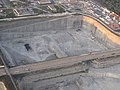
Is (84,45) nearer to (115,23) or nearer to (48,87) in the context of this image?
(115,23)

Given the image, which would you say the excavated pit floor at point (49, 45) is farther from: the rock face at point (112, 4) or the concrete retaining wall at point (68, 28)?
the rock face at point (112, 4)

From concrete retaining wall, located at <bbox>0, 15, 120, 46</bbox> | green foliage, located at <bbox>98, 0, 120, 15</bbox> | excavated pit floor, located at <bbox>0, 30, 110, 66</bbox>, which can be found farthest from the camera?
green foliage, located at <bbox>98, 0, 120, 15</bbox>

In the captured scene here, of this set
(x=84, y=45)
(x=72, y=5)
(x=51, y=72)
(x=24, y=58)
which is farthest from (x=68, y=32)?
(x=51, y=72)

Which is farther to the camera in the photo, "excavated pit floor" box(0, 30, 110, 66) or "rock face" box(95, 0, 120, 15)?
"rock face" box(95, 0, 120, 15)

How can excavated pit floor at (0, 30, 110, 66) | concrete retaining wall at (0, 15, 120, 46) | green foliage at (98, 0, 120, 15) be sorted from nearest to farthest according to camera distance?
1. excavated pit floor at (0, 30, 110, 66)
2. concrete retaining wall at (0, 15, 120, 46)
3. green foliage at (98, 0, 120, 15)

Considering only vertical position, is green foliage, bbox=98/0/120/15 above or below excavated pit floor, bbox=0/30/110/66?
above

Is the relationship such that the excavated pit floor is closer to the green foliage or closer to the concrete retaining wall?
the concrete retaining wall

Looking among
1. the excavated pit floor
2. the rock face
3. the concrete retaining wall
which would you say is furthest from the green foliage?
the excavated pit floor

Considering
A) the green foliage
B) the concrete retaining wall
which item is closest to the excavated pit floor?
the concrete retaining wall

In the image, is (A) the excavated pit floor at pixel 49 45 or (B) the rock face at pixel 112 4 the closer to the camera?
(A) the excavated pit floor at pixel 49 45

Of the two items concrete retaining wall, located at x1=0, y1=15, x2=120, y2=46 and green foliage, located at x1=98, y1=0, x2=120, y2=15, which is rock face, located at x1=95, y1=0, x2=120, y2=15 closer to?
green foliage, located at x1=98, y1=0, x2=120, y2=15

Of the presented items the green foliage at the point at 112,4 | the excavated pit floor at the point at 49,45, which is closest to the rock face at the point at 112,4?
the green foliage at the point at 112,4

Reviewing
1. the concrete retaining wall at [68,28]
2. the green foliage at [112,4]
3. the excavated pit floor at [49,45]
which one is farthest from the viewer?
the green foliage at [112,4]

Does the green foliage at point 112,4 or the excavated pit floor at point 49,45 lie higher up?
the green foliage at point 112,4
